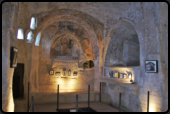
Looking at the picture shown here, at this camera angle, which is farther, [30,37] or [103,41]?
[103,41]

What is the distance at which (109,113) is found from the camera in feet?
33.4

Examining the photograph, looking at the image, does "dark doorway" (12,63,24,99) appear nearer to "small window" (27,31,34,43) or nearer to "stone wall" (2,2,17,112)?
"small window" (27,31,34,43)

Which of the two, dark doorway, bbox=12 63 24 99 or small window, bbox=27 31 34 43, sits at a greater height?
small window, bbox=27 31 34 43

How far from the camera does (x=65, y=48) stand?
1606 cm

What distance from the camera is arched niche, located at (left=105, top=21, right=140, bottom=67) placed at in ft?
44.7

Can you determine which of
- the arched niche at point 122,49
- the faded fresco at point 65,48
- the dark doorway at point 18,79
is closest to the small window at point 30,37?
the dark doorway at point 18,79

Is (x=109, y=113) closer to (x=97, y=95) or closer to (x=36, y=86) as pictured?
(x=97, y=95)

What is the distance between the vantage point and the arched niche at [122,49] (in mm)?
13609

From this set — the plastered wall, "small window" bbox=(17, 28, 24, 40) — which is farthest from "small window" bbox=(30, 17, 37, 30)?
"small window" bbox=(17, 28, 24, 40)

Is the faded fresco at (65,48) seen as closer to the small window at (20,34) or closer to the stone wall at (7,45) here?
the small window at (20,34)

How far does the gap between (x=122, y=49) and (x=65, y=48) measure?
521 cm

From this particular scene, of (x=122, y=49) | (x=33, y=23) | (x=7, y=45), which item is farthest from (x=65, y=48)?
(x=7, y=45)

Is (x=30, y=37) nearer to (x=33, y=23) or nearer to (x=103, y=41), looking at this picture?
(x=33, y=23)

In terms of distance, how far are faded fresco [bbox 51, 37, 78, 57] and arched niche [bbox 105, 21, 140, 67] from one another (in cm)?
341
